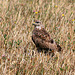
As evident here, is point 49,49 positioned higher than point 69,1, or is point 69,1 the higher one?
point 69,1

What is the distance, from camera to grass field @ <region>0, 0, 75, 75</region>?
4.02m

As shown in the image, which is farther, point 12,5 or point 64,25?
point 12,5

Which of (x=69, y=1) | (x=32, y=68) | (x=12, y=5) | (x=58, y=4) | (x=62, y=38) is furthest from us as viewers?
(x=69, y=1)

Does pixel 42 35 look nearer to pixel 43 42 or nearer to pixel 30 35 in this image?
pixel 43 42

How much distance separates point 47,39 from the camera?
5.20m

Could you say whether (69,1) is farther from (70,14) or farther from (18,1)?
(18,1)

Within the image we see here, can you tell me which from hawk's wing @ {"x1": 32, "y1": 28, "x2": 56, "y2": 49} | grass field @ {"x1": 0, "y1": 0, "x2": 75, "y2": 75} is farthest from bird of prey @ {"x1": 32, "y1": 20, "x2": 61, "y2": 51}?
grass field @ {"x1": 0, "y1": 0, "x2": 75, "y2": 75}

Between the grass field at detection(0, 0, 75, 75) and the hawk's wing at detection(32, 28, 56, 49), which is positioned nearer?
the grass field at detection(0, 0, 75, 75)

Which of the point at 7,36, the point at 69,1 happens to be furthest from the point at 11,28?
the point at 69,1

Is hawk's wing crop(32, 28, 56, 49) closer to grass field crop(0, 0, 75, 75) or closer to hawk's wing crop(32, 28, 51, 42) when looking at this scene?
hawk's wing crop(32, 28, 51, 42)

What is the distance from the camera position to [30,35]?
18.7ft

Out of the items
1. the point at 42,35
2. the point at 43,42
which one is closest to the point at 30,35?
the point at 42,35

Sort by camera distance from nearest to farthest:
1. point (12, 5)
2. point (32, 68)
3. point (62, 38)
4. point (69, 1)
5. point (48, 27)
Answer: point (32, 68)
point (62, 38)
point (48, 27)
point (12, 5)
point (69, 1)

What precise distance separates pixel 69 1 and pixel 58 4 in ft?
4.40
